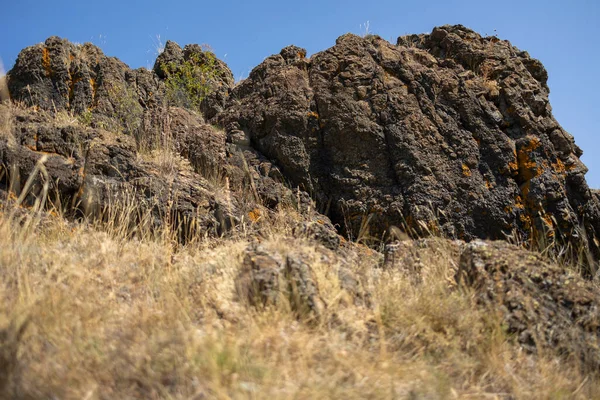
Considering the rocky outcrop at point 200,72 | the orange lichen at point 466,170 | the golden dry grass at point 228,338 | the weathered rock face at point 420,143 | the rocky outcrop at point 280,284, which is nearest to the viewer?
the golden dry grass at point 228,338

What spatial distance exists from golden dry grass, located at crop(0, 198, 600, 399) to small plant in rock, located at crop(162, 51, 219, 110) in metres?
5.01

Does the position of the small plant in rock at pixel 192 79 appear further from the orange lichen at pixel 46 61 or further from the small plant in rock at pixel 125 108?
the orange lichen at pixel 46 61

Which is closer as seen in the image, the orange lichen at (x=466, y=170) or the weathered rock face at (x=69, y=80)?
the orange lichen at (x=466, y=170)

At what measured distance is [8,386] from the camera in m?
1.98

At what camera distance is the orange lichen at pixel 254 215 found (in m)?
5.39

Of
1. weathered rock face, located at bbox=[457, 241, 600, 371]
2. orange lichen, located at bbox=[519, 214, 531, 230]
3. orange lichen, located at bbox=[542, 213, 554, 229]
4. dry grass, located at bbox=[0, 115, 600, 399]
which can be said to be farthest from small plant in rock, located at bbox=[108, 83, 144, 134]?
orange lichen, located at bbox=[542, 213, 554, 229]

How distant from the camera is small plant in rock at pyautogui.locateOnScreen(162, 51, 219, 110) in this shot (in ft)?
27.2

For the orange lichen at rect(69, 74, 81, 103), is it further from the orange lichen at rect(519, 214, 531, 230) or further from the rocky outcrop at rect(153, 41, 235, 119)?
the orange lichen at rect(519, 214, 531, 230)

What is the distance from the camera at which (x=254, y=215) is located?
214 inches

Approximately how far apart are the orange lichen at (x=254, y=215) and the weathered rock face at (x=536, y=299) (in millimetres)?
2490

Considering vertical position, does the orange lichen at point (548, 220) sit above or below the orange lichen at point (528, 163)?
below

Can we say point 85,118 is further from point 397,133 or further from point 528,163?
point 528,163

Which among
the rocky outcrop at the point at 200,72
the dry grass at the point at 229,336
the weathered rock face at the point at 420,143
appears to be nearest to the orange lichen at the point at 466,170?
the weathered rock face at the point at 420,143

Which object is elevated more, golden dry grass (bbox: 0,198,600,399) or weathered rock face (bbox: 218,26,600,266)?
weathered rock face (bbox: 218,26,600,266)
